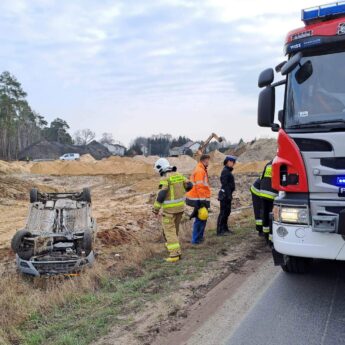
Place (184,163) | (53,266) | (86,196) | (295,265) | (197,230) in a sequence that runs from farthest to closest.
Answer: (184,163), (86,196), (197,230), (53,266), (295,265)

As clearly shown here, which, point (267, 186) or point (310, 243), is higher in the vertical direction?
point (267, 186)

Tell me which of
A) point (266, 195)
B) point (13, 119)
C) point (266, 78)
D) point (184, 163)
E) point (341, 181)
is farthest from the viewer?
point (13, 119)

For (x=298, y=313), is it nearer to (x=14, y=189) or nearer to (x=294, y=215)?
(x=294, y=215)

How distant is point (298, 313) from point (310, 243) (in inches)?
29.7

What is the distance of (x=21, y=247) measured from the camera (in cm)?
820

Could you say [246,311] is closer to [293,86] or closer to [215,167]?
[293,86]

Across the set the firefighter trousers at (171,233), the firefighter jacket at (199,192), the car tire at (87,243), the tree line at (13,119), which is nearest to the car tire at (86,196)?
the car tire at (87,243)

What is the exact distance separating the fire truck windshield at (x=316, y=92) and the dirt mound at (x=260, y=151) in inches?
1594

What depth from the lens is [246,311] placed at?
15.7 ft

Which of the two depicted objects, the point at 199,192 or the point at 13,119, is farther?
the point at 13,119

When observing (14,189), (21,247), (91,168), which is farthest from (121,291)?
(91,168)

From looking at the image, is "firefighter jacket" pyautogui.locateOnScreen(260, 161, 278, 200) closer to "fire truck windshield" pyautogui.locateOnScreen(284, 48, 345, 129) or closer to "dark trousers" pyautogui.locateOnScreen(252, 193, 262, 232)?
"dark trousers" pyautogui.locateOnScreen(252, 193, 262, 232)

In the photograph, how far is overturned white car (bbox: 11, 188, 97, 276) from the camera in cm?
776

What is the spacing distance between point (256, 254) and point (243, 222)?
147 inches
